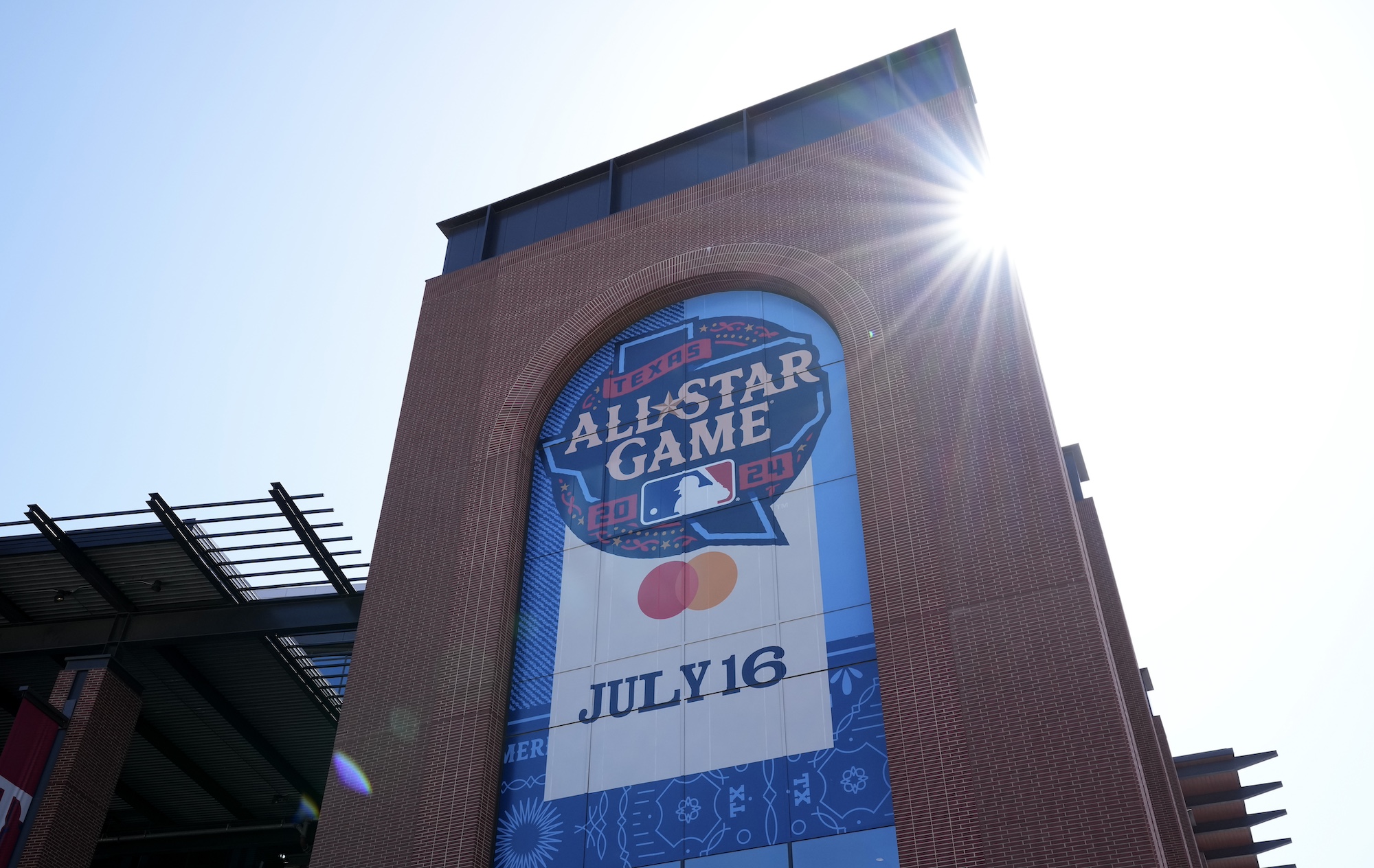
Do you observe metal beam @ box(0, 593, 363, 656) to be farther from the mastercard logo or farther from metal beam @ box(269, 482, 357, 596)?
the mastercard logo

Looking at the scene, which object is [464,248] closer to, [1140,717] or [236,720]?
[236,720]

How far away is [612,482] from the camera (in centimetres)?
2175

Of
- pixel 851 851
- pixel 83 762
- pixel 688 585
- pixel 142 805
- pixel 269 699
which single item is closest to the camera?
pixel 851 851

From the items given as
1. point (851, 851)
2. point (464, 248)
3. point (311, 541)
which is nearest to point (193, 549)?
point (311, 541)

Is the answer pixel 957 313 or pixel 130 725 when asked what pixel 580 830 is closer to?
pixel 957 313

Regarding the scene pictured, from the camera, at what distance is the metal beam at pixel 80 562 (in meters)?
27.9

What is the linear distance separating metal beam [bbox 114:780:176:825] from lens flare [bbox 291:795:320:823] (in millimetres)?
4129

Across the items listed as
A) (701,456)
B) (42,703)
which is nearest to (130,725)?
(42,703)

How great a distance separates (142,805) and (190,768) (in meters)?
3.48

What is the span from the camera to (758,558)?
1930 centimetres

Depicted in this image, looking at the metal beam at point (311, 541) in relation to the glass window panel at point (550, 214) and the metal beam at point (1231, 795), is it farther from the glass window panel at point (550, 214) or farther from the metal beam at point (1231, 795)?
the metal beam at point (1231, 795)

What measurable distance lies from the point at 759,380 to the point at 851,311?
2045 mm

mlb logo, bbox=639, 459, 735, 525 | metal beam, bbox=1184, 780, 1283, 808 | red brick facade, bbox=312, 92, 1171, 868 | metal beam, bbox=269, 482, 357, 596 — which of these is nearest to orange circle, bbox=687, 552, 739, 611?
mlb logo, bbox=639, 459, 735, 525

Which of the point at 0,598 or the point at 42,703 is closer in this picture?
the point at 42,703
